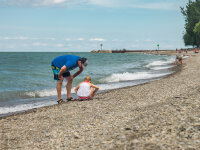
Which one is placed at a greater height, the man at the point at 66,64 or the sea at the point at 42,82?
the man at the point at 66,64

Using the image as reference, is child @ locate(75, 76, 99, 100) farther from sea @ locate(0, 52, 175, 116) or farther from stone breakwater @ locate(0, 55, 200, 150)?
stone breakwater @ locate(0, 55, 200, 150)

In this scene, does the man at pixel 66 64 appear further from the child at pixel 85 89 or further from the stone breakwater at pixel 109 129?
the stone breakwater at pixel 109 129

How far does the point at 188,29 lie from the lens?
280 feet

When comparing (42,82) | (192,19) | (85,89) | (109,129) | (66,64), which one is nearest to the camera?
(109,129)

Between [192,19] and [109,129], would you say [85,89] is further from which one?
[192,19]

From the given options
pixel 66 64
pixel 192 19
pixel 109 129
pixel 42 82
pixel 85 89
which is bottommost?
pixel 42 82

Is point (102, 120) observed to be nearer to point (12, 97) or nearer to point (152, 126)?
point (152, 126)

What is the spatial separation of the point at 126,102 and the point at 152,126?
3.34 m

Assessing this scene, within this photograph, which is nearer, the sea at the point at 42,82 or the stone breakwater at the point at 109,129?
the stone breakwater at the point at 109,129

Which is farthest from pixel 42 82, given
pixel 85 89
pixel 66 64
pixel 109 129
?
pixel 109 129

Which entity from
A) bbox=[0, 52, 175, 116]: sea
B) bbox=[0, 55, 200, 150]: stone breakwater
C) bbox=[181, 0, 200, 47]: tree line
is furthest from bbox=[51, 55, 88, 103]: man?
bbox=[181, 0, 200, 47]: tree line

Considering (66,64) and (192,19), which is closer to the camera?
(66,64)

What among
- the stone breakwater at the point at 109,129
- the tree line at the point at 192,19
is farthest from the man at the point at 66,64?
the tree line at the point at 192,19

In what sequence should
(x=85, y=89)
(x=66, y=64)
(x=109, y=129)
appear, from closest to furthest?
(x=109, y=129) → (x=66, y=64) → (x=85, y=89)
